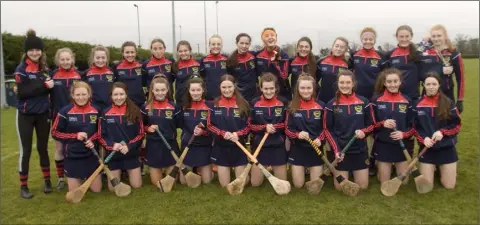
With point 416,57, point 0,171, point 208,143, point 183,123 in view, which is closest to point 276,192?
point 208,143

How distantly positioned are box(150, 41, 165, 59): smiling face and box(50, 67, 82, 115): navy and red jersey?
1.12 metres

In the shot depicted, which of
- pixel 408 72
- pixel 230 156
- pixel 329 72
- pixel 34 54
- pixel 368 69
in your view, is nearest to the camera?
pixel 34 54

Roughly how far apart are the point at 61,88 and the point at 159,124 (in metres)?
1.29

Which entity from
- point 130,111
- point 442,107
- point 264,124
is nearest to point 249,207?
point 264,124

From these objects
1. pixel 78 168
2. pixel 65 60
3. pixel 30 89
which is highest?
pixel 65 60

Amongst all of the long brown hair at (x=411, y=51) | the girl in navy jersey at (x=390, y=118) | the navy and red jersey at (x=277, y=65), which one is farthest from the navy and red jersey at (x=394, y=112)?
the navy and red jersey at (x=277, y=65)

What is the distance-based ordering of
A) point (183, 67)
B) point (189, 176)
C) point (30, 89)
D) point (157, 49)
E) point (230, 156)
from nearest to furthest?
point (30, 89), point (189, 176), point (230, 156), point (157, 49), point (183, 67)

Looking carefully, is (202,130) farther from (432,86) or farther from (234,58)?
(432,86)

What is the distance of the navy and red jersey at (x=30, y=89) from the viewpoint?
4586mm

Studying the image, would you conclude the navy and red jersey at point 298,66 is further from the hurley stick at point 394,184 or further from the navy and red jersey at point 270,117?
the hurley stick at point 394,184

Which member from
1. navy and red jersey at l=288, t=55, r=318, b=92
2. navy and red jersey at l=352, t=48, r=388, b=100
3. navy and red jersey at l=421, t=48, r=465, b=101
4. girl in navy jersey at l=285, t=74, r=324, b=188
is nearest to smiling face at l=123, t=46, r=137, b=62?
navy and red jersey at l=288, t=55, r=318, b=92

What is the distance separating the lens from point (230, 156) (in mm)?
4902

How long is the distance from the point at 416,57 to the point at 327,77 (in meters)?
1.12

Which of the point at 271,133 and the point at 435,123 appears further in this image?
the point at 271,133
